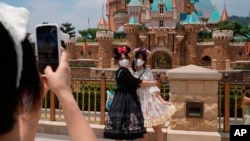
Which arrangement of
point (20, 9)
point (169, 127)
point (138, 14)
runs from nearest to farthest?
point (20, 9), point (169, 127), point (138, 14)

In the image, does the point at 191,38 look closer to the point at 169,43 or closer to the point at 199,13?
the point at 169,43

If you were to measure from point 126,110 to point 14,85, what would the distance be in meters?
3.21

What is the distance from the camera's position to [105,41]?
107 feet

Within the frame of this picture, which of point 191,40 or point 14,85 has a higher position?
point 191,40

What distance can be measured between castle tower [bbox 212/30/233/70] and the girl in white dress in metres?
27.5

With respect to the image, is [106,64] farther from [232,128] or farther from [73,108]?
[73,108]

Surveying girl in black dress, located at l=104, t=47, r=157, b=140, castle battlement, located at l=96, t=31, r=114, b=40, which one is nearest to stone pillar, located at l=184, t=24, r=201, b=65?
castle battlement, located at l=96, t=31, r=114, b=40

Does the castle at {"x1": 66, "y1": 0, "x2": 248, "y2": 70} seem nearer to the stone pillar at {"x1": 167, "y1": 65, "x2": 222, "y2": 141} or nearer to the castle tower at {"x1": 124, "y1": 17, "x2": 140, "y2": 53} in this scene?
the castle tower at {"x1": 124, "y1": 17, "x2": 140, "y2": 53}

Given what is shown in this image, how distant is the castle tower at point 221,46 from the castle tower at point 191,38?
161 centimetres

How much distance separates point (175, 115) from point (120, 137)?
2.99 ft

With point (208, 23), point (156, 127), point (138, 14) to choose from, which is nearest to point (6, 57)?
point (156, 127)

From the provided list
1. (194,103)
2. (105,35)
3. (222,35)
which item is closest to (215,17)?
(222,35)

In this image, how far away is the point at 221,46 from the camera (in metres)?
30.8

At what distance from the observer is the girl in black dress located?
12.8 ft
